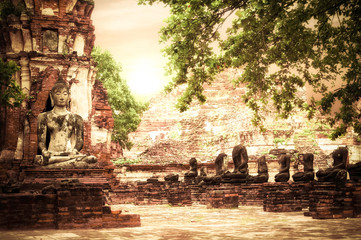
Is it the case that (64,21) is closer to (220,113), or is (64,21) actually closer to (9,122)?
(9,122)

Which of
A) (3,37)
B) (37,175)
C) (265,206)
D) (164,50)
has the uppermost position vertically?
(3,37)

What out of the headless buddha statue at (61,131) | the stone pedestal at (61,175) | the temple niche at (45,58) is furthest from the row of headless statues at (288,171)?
the temple niche at (45,58)

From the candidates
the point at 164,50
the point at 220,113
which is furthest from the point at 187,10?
the point at 220,113

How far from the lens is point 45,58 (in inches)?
634

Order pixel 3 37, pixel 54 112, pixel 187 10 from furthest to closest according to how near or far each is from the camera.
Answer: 1. pixel 3 37
2. pixel 54 112
3. pixel 187 10

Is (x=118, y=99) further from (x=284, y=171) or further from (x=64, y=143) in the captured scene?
(x=284, y=171)

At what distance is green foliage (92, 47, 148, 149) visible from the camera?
90.4 feet

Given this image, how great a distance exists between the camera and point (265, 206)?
11477mm

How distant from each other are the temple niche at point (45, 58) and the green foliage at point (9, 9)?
146 mm

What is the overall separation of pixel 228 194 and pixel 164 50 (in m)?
4.41

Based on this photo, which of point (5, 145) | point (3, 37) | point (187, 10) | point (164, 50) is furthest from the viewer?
point (3, 37)

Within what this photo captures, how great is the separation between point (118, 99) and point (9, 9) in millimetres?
11727

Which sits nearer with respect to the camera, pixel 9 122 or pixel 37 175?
pixel 37 175

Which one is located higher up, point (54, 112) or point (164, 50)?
point (164, 50)
